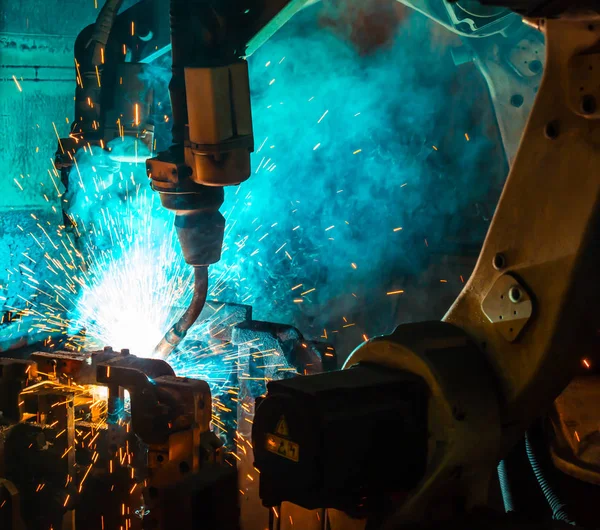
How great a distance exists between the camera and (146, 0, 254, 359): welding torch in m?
3.00

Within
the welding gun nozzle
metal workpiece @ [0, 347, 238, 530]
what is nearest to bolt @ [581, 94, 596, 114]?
metal workpiece @ [0, 347, 238, 530]

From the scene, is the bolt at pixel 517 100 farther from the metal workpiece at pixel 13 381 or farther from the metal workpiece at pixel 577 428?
the metal workpiece at pixel 13 381

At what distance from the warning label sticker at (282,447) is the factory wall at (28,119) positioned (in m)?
3.91

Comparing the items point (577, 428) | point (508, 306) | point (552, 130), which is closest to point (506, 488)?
point (577, 428)

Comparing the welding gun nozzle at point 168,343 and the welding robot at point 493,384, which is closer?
the welding robot at point 493,384

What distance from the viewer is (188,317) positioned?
3857 millimetres

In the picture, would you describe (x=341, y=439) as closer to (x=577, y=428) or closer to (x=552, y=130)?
(x=552, y=130)

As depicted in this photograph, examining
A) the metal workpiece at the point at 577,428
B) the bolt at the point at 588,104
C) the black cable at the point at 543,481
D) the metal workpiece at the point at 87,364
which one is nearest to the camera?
the bolt at the point at 588,104

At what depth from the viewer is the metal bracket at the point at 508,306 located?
4.66 feet

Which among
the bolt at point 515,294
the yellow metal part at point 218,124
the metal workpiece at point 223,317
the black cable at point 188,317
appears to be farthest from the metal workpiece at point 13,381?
the bolt at point 515,294

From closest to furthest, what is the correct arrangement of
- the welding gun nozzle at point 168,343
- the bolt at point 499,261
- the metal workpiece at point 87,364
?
the bolt at point 499,261 < the metal workpiece at point 87,364 < the welding gun nozzle at point 168,343

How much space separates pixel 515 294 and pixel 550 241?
0.13 m

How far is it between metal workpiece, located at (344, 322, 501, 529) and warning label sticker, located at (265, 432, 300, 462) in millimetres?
291

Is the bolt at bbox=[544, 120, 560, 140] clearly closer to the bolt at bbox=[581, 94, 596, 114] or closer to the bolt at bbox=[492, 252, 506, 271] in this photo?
the bolt at bbox=[581, 94, 596, 114]
